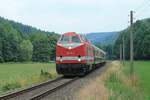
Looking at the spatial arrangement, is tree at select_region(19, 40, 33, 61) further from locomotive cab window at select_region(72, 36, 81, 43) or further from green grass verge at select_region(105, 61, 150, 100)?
green grass verge at select_region(105, 61, 150, 100)

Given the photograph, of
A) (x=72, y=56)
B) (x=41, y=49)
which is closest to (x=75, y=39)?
(x=72, y=56)

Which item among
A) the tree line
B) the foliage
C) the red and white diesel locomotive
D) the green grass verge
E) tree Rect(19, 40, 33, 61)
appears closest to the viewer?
the green grass verge

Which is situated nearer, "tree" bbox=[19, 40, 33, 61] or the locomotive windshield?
the locomotive windshield

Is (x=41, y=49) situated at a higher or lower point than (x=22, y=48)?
higher

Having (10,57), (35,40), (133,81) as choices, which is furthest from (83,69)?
(35,40)

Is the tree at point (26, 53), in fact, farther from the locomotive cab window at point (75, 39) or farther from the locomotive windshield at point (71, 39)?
the locomotive cab window at point (75, 39)

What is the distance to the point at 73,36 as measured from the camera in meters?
33.5

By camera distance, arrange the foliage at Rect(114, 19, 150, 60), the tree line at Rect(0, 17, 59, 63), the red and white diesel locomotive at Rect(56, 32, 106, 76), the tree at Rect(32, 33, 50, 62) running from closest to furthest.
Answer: the red and white diesel locomotive at Rect(56, 32, 106, 76)
the tree line at Rect(0, 17, 59, 63)
the foliage at Rect(114, 19, 150, 60)
the tree at Rect(32, 33, 50, 62)

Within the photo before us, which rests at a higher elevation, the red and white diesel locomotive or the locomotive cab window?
the locomotive cab window

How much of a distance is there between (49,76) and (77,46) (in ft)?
10.8

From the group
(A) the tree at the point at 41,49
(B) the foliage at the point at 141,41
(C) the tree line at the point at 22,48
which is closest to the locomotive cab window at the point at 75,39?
(C) the tree line at the point at 22,48

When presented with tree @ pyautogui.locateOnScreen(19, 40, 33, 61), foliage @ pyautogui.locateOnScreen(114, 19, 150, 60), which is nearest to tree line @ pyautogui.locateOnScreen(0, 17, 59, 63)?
tree @ pyautogui.locateOnScreen(19, 40, 33, 61)

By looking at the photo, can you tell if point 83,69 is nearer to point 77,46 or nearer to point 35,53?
point 77,46

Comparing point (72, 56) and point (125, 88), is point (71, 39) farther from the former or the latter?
point (125, 88)
